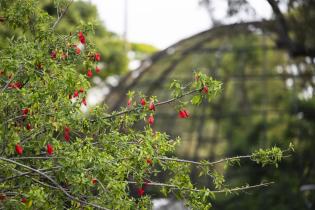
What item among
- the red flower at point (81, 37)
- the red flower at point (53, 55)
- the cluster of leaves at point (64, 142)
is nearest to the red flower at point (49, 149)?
the cluster of leaves at point (64, 142)

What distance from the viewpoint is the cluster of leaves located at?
18.0ft

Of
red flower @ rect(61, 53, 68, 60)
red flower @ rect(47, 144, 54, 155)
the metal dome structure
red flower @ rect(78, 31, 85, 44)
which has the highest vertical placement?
the metal dome structure

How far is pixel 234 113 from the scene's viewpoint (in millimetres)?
11930

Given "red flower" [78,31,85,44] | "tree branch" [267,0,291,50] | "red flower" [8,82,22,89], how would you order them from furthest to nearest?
"tree branch" [267,0,291,50]
"red flower" [78,31,85,44]
"red flower" [8,82,22,89]

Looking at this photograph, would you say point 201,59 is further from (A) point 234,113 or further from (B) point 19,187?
(B) point 19,187

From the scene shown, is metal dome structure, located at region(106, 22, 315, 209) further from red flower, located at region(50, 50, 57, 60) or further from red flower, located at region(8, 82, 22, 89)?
red flower, located at region(8, 82, 22, 89)

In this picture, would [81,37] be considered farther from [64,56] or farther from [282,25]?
[282,25]

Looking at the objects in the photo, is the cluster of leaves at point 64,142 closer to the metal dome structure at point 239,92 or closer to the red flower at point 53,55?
the red flower at point 53,55

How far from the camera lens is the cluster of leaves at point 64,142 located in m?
5.49

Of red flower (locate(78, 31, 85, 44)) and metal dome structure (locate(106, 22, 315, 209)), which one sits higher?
metal dome structure (locate(106, 22, 315, 209))

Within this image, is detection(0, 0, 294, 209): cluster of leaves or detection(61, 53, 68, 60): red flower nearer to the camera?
detection(0, 0, 294, 209): cluster of leaves

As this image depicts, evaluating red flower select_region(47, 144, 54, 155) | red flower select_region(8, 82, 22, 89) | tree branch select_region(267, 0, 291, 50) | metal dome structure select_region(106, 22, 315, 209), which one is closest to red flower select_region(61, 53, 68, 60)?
red flower select_region(8, 82, 22, 89)

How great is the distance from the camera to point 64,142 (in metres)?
5.80

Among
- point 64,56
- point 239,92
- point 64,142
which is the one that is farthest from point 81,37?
point 239,92
